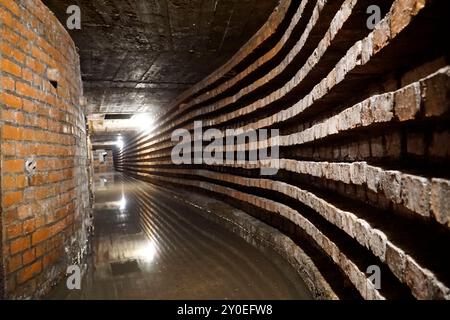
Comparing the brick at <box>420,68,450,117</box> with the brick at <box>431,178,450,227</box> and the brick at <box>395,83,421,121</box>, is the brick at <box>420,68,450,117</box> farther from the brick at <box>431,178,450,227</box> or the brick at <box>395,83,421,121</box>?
A: the brick at <box>431,178,450,227</box>

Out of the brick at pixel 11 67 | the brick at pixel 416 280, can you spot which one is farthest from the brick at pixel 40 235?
the brick at pixel 416 280

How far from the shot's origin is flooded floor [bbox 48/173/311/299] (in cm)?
256

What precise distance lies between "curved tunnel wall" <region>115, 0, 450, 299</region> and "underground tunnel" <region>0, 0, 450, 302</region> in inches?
0.4

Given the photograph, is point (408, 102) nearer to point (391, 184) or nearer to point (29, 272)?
point (391, 184)

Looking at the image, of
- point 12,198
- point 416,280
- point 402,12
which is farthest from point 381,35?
point 12,198

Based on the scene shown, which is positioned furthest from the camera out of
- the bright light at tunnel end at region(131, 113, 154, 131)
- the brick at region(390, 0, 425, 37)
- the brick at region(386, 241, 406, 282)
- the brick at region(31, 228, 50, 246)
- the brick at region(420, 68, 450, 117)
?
the bright light at tunnel end at region(131, 113, 154, 131)

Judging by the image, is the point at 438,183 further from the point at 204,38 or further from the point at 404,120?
the point at 204,38

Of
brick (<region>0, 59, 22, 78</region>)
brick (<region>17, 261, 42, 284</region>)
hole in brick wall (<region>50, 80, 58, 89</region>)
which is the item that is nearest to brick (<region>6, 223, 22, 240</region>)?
brick (<region>17, 261, 42, 284</region>)

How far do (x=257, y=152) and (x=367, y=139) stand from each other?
2136 mm

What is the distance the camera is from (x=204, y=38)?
4156mm

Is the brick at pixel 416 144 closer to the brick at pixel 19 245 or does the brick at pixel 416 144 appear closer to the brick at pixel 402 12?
the brick at pixel 402 12

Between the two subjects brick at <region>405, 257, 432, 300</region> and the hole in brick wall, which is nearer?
brick at <region>405, 257, 432, 300</region>

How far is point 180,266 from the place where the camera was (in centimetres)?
314

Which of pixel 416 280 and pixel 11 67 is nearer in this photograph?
pixel 416 280
